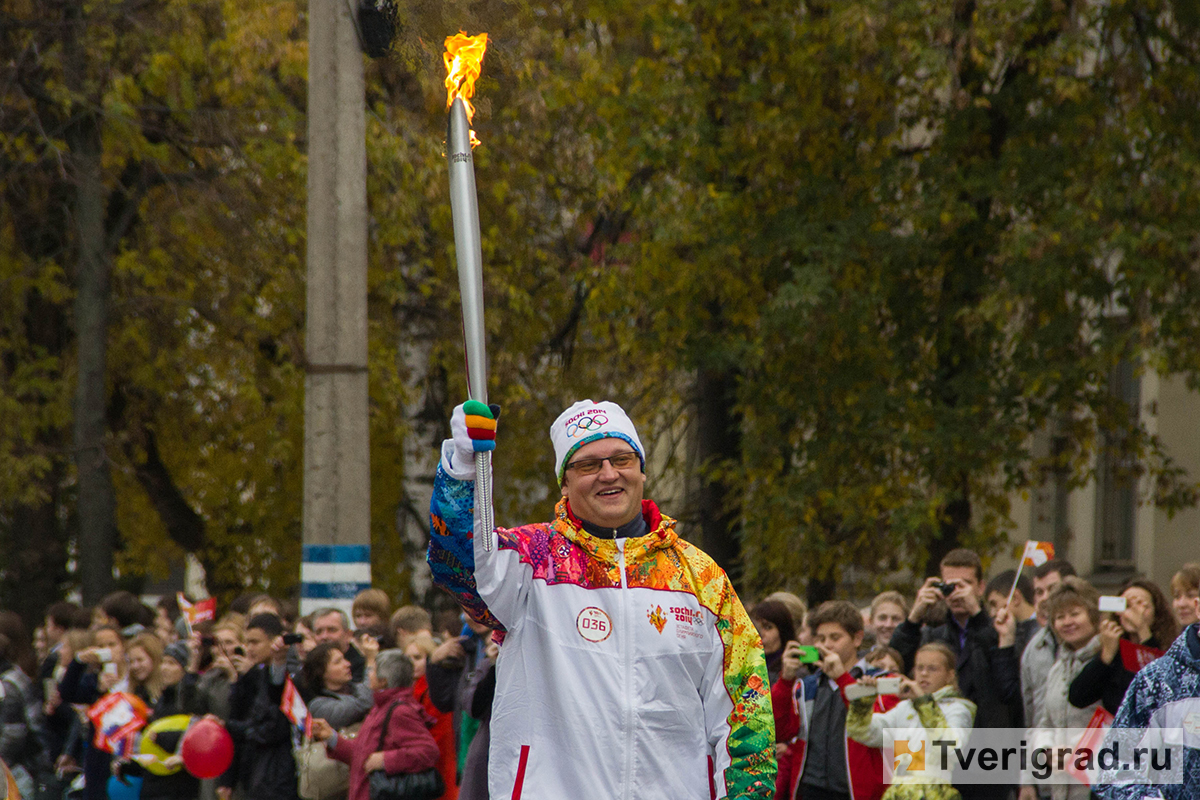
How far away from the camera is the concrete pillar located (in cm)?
1024

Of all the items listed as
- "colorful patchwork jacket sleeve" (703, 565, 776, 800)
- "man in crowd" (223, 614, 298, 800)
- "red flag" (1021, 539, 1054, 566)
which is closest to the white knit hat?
"colorful patchwork jacket sleeve" (703, 565, 776, 800)

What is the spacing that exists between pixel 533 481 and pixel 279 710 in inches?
448

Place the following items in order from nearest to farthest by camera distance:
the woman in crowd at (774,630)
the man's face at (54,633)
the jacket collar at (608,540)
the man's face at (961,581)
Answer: the jacket collar at (608,540)
the man's face at (961,581)
the woman in crowd at (774,630)
the man's face at (54,633)

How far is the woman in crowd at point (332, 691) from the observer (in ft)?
27.7

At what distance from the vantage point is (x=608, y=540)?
4152mm

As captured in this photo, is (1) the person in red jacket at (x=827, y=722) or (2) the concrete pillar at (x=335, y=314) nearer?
(1) the person in red jacket at (x=827, y=722)

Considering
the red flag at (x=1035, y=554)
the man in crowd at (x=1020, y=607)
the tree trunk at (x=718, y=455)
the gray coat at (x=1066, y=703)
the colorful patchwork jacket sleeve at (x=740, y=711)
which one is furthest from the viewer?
the tree trunk at (x=718, y=455)

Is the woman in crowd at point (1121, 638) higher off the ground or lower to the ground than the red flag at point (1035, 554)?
lower

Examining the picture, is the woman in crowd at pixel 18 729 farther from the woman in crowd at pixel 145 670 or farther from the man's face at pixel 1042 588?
the man's face at pixel 1042 588

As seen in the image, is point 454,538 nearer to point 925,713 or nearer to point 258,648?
point 925,713

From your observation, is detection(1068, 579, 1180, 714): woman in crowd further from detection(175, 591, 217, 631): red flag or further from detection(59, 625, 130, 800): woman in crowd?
detection(175, 591, 217, 631): red flag

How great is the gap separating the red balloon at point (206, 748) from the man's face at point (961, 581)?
3852 mm

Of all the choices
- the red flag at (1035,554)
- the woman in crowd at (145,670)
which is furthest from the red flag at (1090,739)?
the woman in crowd at (145,670)

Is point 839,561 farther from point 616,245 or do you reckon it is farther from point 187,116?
point 187,116
